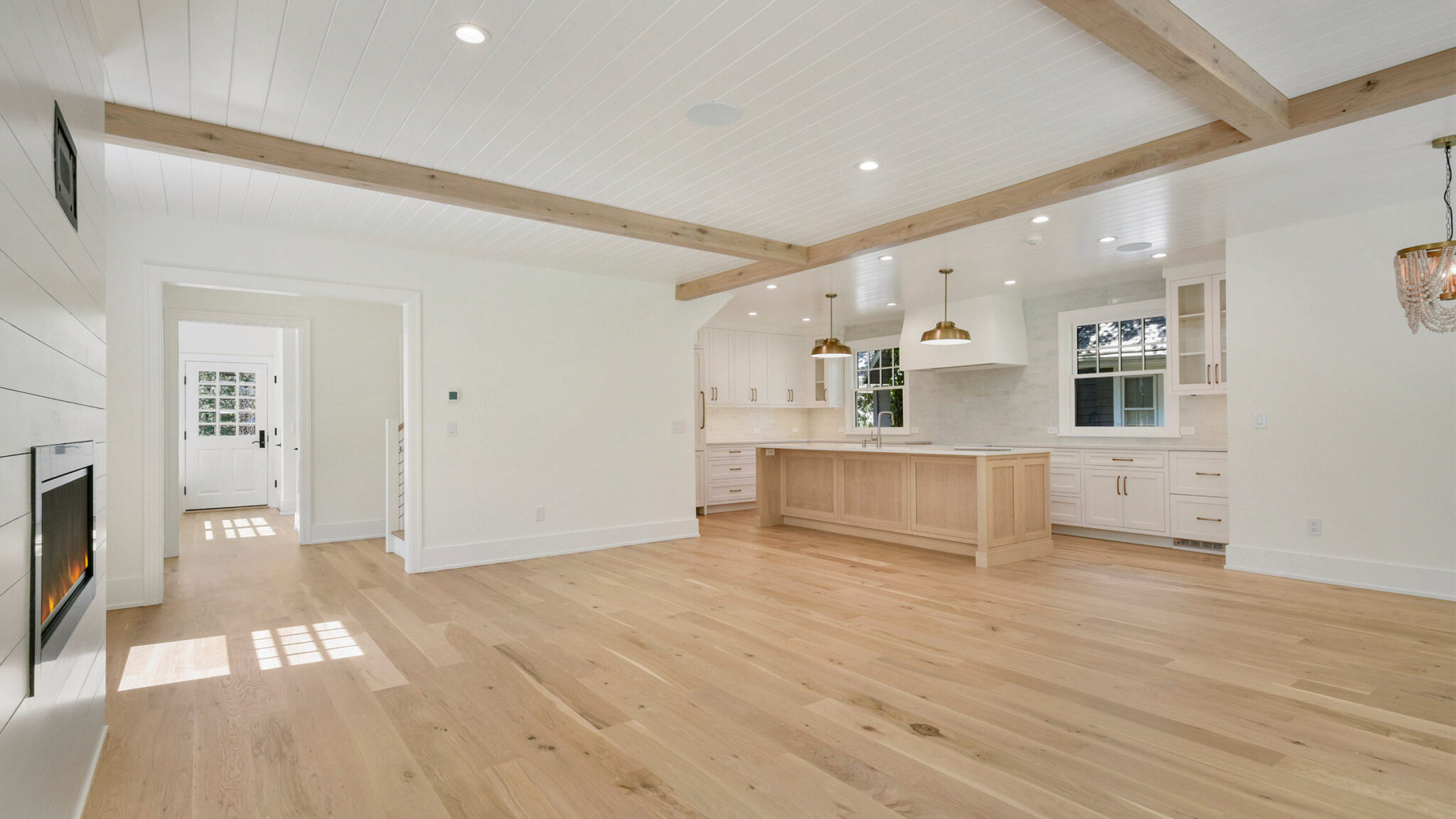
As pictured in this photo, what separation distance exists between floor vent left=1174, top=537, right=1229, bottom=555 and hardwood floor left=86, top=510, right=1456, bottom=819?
1.17m

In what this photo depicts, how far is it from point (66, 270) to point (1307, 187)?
550 cm

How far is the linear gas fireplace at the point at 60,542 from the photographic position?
139 cm

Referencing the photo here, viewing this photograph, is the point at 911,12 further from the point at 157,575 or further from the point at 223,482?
the point at 223,482

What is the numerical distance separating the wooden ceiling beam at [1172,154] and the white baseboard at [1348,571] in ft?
10.2

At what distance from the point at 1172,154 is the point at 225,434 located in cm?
1041

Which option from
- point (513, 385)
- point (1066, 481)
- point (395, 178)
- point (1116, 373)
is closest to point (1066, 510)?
point (1066, 481)

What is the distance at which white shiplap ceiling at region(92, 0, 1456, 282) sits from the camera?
92.8 inches

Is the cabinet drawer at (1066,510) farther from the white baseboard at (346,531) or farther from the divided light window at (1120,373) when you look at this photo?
the white baseboard at (346,531)

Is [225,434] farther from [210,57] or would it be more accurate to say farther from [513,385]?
[210,57]

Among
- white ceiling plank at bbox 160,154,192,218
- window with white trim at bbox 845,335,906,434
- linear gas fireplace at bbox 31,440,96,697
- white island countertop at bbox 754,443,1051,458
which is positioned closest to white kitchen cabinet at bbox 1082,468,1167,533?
white island countertop at bbox 754,443,1051,458

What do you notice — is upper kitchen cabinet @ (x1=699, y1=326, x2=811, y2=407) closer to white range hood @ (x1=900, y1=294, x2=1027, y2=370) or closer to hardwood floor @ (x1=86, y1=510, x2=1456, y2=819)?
white range hood @ (x1=900, y1=294, x2=1027, y2=370)

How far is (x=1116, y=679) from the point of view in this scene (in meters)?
3.02

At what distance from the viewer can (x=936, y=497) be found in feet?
19.4

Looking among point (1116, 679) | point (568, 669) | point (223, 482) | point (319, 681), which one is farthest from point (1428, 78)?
point (223, 482)
